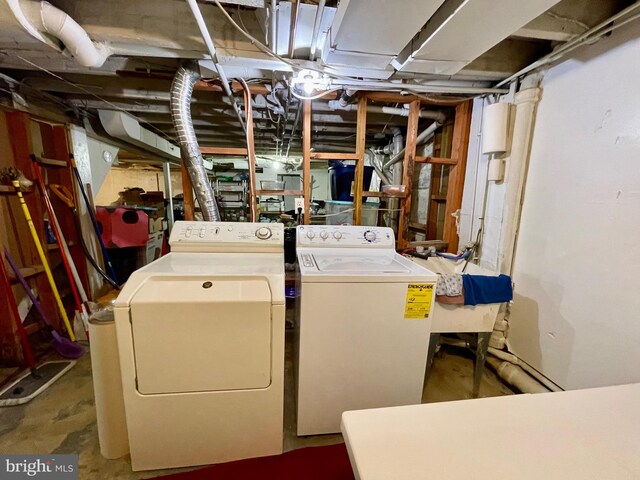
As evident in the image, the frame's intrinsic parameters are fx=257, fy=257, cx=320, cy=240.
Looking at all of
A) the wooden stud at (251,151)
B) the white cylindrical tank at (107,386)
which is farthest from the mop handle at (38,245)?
the wooden stud at (251,151)

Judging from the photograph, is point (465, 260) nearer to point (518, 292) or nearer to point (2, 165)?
point (518, 292)

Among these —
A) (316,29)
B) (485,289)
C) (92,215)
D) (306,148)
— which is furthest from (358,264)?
(92,215)

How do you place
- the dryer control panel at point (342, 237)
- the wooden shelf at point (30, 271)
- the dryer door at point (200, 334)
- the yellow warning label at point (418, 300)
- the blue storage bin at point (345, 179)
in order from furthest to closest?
1. the blue storage bin at point (345, 179)
2. the wooden shelf at point (30, 271)
3. the dryer control panel at point (342, 237)
4. the yellow warning label at point (418, 300)
5. the dryer door at point (200, 334)

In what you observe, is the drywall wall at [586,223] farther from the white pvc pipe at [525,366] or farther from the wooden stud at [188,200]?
the wooden stud at [188,200]

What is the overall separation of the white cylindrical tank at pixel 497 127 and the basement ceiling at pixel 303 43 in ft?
0.75

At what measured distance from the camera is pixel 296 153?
211 inches

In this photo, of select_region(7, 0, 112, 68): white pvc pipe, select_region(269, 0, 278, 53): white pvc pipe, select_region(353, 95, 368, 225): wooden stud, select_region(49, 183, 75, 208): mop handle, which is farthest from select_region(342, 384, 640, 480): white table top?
select_region(49, 183, 75, 208): mop handle

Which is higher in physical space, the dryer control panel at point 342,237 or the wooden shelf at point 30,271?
the dryer control panel at point 342,237

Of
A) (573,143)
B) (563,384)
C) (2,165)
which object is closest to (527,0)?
(573,143)

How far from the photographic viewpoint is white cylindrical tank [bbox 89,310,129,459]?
51.2 inches

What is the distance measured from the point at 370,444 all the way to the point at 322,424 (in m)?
1.10

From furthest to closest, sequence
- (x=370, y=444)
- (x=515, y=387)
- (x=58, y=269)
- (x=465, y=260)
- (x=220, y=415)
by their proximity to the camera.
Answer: (x=58, y=269), (x=465, y=260), (x=515, y=387), (x=220, y=415), (x=370, y=444)

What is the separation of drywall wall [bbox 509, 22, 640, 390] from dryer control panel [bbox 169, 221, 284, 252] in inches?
74.5

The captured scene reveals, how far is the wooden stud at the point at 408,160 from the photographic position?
2.35 metres
